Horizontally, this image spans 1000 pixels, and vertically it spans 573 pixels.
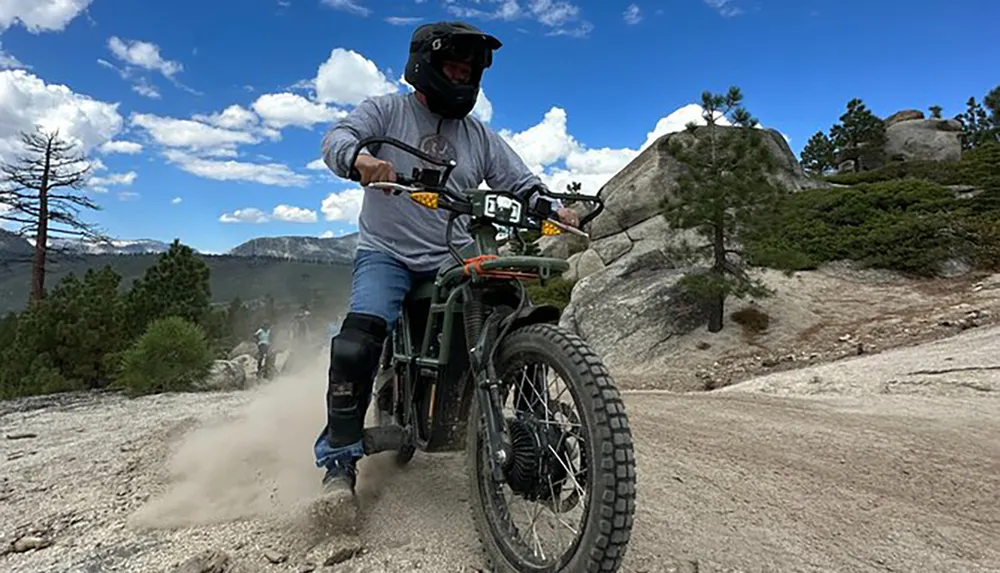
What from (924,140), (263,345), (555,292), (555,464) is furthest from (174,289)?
(924,140)

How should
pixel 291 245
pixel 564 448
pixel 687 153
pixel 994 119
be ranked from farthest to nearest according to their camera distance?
1. pixel 291 245
2. pixel 994 119
3. pixel 687 153
4. pixel 564 448

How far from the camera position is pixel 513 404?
262cm

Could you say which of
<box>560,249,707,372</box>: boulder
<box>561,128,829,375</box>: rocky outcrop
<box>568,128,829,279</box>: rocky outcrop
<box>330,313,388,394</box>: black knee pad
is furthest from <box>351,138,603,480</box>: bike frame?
<box>568,128,829,279</box>: rocky outcrop

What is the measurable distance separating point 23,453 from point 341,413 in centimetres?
391

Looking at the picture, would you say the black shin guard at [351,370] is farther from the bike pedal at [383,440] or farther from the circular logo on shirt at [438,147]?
the circular logo on shirt at [438,147]

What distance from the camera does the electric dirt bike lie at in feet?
6.52

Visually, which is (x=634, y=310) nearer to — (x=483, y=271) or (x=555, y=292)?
(x=555, y=292)

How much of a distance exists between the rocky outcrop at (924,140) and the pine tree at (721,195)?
3833 cm

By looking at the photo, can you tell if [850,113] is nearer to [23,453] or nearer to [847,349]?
[847,349]

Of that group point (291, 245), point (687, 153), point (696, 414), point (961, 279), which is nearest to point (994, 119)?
point (961, 279)

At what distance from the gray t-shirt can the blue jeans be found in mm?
60

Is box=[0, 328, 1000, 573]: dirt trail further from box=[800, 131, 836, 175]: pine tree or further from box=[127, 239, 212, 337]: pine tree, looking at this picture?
box=[800, 131, 836, 175]: pine tree

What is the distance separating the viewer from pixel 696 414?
224 inches

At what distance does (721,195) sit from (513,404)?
434 inches
